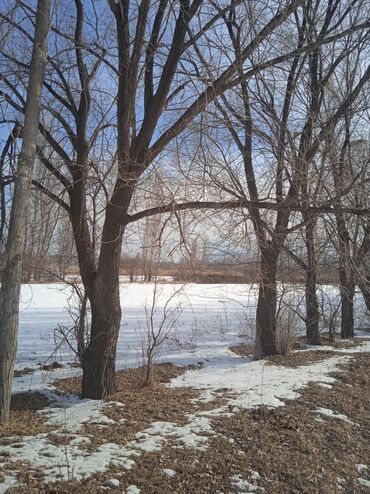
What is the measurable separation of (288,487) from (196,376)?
3.74 m

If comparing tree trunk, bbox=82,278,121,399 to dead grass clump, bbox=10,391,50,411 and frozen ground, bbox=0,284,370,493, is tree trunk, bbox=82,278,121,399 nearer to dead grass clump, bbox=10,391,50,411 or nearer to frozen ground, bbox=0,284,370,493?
frozen ground, bbox=0,284,370,493

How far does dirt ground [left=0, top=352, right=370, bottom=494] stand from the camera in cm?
332

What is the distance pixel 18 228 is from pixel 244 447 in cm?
308

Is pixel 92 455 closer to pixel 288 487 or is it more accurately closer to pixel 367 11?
pixel 288 487

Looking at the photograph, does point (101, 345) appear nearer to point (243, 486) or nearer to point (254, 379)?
point (243, 486)

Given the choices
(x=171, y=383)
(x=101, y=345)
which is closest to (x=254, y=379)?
(x=171, y=383)

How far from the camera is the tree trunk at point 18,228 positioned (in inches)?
164

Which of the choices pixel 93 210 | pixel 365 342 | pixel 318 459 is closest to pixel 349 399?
pixel 318 459

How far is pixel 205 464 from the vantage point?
363 cm

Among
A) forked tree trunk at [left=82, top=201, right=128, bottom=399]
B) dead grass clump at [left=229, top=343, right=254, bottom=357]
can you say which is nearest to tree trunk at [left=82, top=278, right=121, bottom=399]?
forked tree trunk at [left=82, top=201, right=128, bottom=399]

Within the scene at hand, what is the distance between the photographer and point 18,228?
169 inches

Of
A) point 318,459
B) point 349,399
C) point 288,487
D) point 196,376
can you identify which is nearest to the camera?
point 288,487

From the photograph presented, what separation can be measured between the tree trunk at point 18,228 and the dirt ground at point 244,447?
630 millimetres

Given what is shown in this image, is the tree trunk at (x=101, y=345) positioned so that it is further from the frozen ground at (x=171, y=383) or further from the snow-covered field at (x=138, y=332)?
the snow-covered field at (x=138, y=332)
